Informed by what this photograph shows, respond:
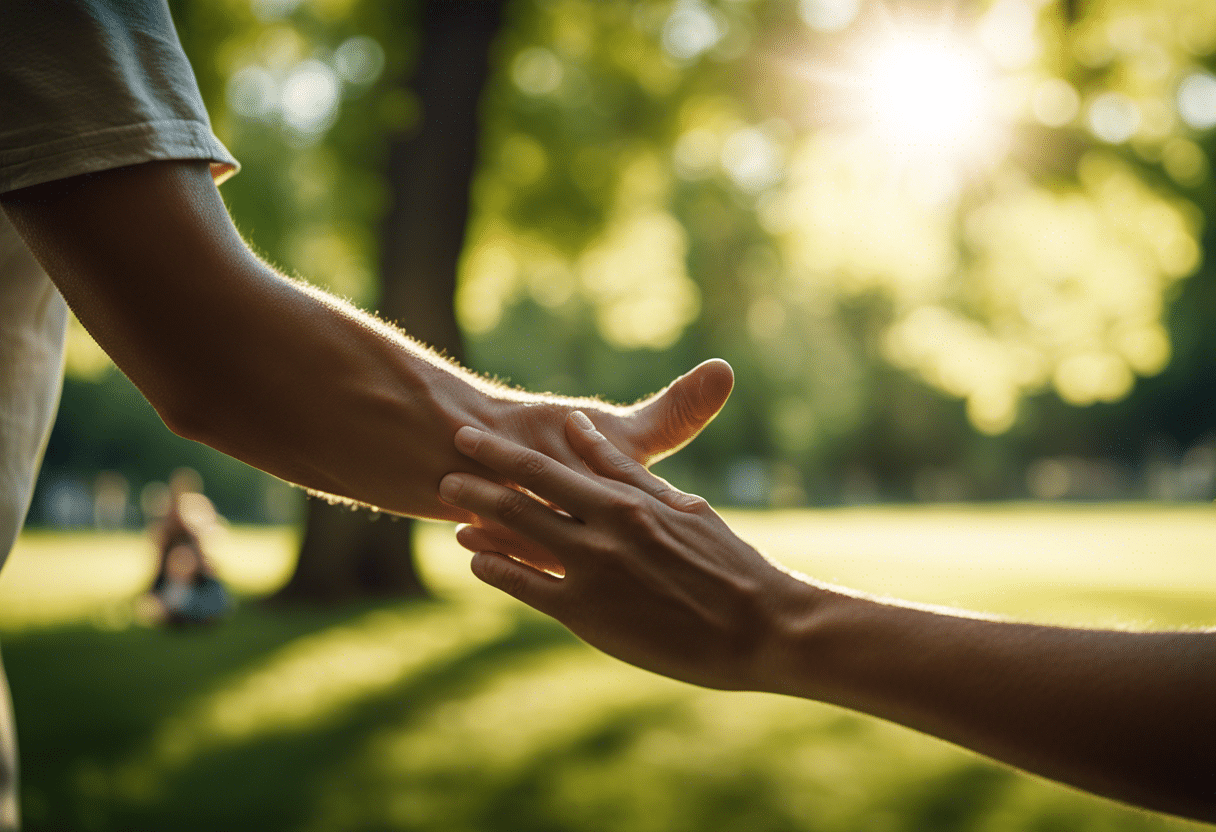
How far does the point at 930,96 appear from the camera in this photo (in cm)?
1041

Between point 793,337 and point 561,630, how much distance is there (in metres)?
32.2

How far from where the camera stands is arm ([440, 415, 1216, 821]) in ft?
3.89

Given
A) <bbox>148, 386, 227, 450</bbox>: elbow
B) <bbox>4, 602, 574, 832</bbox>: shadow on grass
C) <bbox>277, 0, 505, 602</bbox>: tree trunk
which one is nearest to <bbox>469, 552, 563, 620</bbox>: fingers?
<bbox>148, 386, 227, 450</bbox>: elbow

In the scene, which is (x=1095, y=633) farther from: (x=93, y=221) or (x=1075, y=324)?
(x=1075, y=324)

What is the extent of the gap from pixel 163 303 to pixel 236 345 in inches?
4.3

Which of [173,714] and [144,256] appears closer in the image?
[144,256]

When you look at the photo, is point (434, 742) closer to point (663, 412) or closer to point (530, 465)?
point (663, 412)

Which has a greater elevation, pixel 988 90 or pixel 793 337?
pixel 988 90

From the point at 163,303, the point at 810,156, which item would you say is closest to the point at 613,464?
the point at 163,303

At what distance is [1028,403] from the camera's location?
146 ft

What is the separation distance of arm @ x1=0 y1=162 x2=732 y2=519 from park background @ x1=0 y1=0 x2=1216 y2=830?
781 mm

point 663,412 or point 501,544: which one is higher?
point 663,412

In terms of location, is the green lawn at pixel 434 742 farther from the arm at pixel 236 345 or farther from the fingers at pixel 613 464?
the arm at pixel 236 345

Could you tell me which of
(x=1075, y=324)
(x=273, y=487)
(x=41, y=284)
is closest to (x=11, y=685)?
(x=41, y=284)
